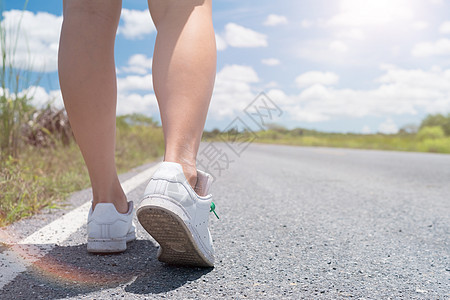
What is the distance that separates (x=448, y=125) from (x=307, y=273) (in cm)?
2495

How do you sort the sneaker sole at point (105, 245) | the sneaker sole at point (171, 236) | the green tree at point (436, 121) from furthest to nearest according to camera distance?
the green tree at point (436, 121) < the sneaker sole at point (105, 245) < the sneaker sole at point (171, 236)

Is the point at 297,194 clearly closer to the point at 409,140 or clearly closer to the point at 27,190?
the point at 27,190

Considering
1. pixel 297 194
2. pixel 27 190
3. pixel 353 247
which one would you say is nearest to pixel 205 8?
pixel 353 247

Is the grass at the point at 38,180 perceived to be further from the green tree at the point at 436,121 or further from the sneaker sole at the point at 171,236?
the green tree at the point at 436,121

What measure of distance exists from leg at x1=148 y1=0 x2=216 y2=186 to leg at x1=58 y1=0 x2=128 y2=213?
0.21 metres

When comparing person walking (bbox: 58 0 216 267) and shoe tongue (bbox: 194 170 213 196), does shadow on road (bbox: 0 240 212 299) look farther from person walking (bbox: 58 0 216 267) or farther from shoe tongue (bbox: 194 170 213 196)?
shoe tongue (bbox: 194 170 213 196)

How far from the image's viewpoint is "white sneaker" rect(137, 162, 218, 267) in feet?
3.85

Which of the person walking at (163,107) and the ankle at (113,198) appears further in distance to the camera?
the ankle at (113,198)

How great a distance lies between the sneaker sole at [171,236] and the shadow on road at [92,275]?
4 cm

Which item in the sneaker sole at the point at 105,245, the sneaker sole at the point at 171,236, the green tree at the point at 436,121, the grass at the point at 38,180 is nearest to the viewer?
the sneaker sole at the point at 171,236

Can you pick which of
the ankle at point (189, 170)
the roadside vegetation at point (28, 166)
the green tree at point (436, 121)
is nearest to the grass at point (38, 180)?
the roadside vegetation at point (28, 166)

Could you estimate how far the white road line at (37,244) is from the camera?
4.50 feet

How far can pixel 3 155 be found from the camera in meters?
3.10

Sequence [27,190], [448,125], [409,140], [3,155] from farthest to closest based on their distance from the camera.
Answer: [448,125]
[409,140]
[3,155]
[27,190]
